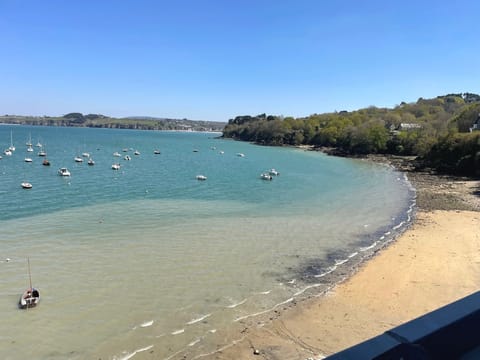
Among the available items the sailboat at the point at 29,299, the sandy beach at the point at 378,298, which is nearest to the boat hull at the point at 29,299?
the sailboat at the point at 29,299

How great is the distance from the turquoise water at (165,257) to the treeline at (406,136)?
81.3 ft

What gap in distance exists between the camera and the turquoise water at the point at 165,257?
14328 mm

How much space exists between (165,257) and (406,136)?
3745 inches

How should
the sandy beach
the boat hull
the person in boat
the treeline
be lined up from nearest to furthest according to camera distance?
the sandy beach < the boat hull < the person in boat < the treeline

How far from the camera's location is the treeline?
65438mm

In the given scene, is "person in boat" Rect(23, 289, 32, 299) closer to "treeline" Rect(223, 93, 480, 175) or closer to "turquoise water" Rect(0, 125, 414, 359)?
"turquoise water" Rect(0, 125, 414, 359)

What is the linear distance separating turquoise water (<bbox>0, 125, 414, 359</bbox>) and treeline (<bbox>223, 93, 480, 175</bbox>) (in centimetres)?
2479

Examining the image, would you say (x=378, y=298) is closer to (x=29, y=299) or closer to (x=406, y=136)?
(x=29, y=299)

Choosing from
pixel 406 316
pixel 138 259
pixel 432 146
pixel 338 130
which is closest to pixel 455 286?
pixel 406 316

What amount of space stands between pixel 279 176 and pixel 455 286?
45176mm

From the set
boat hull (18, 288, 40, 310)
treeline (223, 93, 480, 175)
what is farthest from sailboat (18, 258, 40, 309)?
treeline (223, 93, 480, 175)

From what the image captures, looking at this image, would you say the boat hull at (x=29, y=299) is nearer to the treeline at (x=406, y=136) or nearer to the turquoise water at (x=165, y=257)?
the turquoise water at (x=165, y=257)

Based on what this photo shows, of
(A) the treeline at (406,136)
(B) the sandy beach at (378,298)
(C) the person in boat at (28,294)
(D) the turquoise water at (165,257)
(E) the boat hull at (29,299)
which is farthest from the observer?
(A) the treeline at (406,136)

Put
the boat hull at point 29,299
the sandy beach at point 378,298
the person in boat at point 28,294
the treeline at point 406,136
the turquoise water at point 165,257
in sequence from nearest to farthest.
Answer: the sandy beach at point 378,298 < the turquoise water at point 165,257 < the boat hull at point 29,299 < the person in boat at point 28,294 < the treeline at point 406,136
